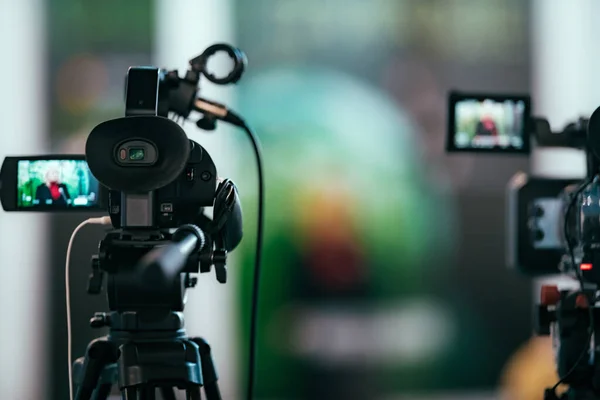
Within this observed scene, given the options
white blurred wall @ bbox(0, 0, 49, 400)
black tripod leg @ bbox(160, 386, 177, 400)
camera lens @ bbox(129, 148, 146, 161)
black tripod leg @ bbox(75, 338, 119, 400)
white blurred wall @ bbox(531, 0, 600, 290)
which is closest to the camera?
camera lens @ bbox(129, 148, 146, 161)

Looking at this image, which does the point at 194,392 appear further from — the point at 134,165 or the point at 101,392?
the point at 134,165

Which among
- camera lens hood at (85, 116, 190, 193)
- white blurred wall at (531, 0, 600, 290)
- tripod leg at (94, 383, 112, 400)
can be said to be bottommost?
tripod leg at (94, 383, 112, 400)

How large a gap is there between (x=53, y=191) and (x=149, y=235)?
1.09 feet

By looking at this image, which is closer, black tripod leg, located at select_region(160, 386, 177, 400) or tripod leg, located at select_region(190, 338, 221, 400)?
tripod leg, located at select_region(190, 338, 221, 400)

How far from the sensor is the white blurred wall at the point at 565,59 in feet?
9.50

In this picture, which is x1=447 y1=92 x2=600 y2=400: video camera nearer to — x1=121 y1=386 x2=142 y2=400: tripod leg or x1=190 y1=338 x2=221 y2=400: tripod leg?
x1=190 y1=338 x2=221 y2=400: tripod leg

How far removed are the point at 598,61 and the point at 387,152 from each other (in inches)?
31.2

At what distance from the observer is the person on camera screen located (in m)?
1.70

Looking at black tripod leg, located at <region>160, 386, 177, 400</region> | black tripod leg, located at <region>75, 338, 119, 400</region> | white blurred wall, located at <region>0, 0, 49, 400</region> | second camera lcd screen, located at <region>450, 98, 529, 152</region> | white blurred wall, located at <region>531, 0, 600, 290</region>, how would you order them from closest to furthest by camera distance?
black tripod leg, located at <region>75, 338, 119, 400</region> < black tripod leg, located at <region>160, 386, 177, 400</region> < second camera lcd screen, located at <region>450, 98, 529, 152</region> < white blurred wall, located at <region>0, 0, 49, 400</region> < white blurred wall, located at <region>531, 0, 600, 290</region>

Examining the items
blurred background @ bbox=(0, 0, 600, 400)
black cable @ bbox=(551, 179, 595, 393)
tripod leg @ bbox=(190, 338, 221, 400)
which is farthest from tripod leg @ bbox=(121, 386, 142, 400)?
blurred background @ bbox=(0, 0, 600, 400)

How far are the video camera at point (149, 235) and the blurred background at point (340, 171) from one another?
3.59 ft

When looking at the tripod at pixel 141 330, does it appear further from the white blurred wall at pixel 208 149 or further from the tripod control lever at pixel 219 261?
the white blurred wall at pixel 208 149

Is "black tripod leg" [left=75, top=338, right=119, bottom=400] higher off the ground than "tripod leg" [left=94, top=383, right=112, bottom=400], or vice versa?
"black tripod leg" [left=75, top=338, right=119, bottom=400]

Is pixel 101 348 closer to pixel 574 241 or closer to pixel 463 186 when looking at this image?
pixel 574 241
